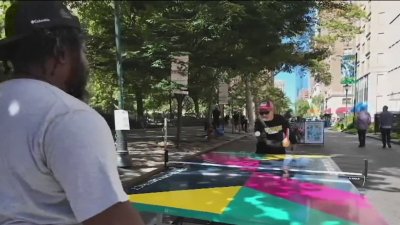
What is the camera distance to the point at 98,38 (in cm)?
221

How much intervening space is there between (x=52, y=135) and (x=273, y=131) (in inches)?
280

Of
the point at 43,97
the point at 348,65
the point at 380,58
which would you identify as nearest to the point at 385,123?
the point at 43,97

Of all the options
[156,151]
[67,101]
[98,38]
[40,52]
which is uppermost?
[98,38]

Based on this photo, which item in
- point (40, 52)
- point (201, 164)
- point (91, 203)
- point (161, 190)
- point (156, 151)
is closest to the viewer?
point (91, 203)

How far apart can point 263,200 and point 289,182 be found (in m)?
0.91

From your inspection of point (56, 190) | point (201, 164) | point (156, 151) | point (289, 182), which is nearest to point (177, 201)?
point (289, 182)

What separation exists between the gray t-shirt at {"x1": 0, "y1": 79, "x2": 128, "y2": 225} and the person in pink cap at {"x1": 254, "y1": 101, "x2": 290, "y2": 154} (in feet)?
22.5

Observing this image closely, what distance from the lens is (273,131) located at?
8172mm

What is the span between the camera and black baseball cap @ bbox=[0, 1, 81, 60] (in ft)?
4.25

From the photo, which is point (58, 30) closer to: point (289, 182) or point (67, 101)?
point (67, 101)

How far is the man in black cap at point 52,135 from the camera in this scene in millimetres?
1227

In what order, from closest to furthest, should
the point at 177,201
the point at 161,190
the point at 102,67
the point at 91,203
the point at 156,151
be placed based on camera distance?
the point at 91,203 < the point at 102,67 < the point at 177,201 < the point at 161,190 < the point at 156,151

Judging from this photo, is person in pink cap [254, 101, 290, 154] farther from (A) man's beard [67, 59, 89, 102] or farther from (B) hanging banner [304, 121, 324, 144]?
(B) hanging banner [304, 121, 324, 144]

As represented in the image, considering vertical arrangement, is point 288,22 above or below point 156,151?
above
